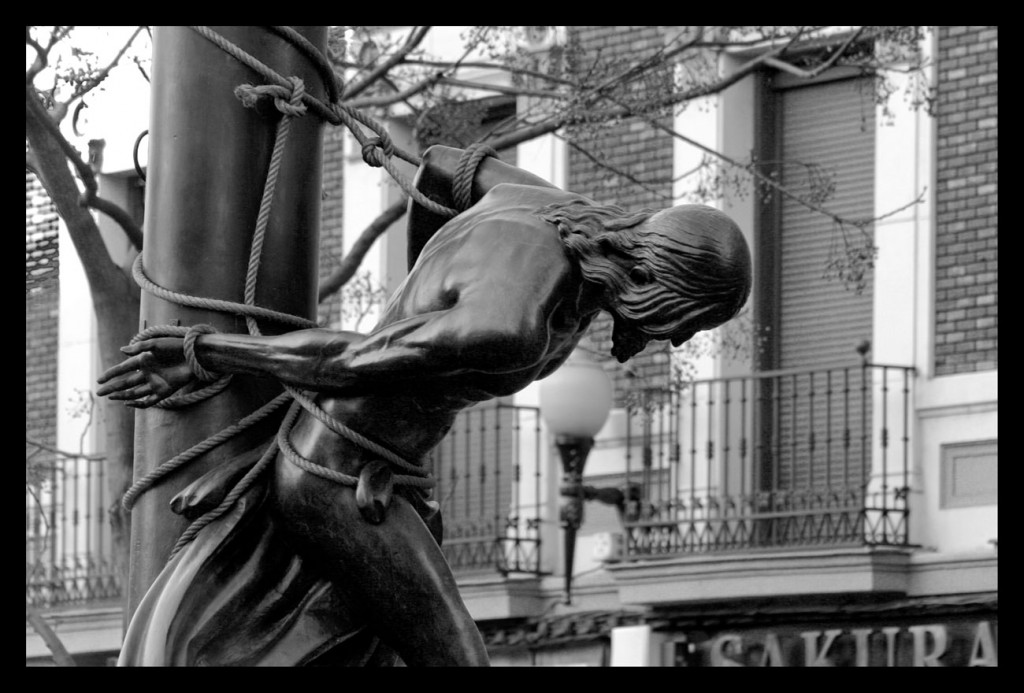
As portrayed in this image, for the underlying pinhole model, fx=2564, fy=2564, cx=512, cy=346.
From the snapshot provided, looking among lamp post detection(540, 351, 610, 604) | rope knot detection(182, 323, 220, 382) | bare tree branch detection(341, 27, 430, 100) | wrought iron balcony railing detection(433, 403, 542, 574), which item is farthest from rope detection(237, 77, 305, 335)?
wrought iron balcony railing detection(433, 403, 542, 574)

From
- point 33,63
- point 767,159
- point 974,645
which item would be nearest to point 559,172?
point 767,159

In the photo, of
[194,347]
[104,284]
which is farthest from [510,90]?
[194,347]

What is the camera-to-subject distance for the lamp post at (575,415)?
16484 mm

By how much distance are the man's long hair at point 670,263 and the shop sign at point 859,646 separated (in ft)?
38.7

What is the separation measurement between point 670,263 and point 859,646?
1242cm

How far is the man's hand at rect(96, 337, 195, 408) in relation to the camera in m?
4.77

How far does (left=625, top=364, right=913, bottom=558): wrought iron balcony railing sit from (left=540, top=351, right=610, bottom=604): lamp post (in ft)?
1.01

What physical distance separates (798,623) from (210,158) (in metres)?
12.5

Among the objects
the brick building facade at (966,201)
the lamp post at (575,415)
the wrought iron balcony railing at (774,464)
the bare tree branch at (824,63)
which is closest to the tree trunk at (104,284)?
the bare tree branch at (824,63)

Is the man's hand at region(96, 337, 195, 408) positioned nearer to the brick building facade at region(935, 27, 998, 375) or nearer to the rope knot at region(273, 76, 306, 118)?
the rope knot at region(273, 76, 306, 118)

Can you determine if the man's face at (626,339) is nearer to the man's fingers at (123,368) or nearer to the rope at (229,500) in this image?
the rope at (229,500)

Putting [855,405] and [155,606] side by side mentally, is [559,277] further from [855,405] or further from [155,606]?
[855,405]

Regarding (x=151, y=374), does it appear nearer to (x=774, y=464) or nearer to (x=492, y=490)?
(x=774, y=464)

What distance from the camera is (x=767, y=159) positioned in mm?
17688
